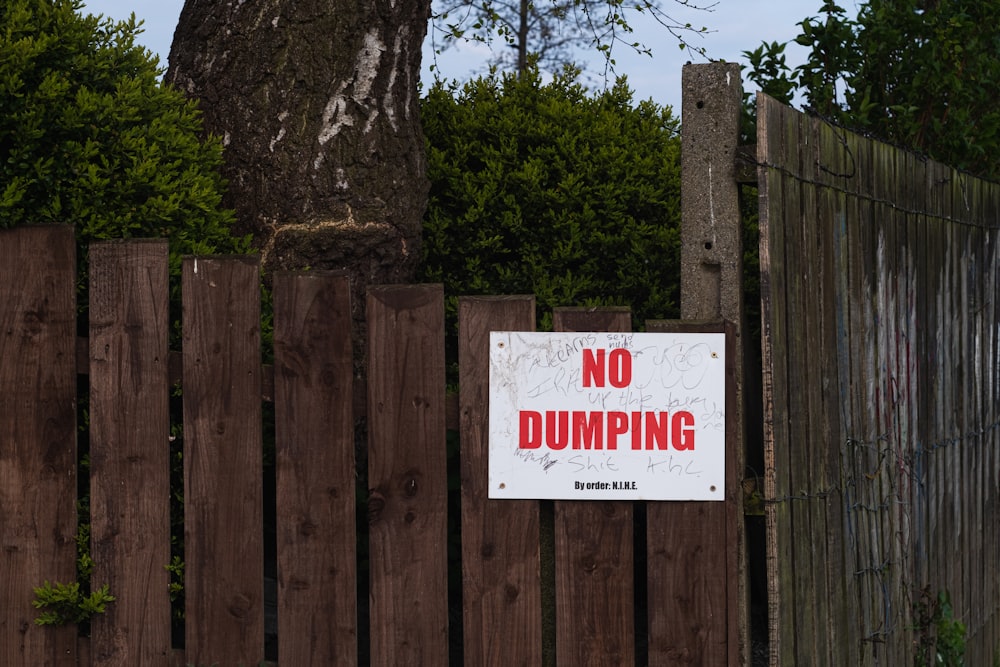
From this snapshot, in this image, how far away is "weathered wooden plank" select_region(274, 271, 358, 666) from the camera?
3660mm

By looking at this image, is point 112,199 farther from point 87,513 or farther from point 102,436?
point 87,513

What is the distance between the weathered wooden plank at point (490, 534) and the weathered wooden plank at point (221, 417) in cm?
67

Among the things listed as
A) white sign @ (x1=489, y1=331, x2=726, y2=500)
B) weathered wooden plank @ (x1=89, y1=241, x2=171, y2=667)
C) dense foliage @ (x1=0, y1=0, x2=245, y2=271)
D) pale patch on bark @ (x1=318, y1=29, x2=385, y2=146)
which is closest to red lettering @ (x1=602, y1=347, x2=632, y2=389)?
white sign @ (x1=489, y1=331, x2=726, y2=500)

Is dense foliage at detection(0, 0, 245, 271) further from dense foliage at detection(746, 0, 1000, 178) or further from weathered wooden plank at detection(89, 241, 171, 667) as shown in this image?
dense foliage at detection(746, 0, 1000, 178)

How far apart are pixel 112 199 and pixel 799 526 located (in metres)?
2.52

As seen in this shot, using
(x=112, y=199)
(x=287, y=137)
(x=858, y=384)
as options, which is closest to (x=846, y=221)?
(x=858, y=384)

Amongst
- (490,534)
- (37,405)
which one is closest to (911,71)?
(490,534)

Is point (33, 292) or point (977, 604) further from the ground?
point (33, 292)

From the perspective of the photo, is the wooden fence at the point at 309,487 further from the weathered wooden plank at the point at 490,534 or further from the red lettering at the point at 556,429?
the red lettering at the point at 556,429

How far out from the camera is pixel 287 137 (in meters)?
5.01

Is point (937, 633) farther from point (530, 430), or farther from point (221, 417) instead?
point (221, 417)

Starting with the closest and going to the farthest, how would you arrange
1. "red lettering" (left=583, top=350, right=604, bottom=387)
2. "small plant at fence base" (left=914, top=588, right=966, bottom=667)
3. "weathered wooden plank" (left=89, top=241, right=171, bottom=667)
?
"red lettering" (left=583, top=350, right=604, bottom=387) → "weathered wooden plank" (left=89, top=241, right=171, bottom=667) → "small plant at fence base" (left=914, top=588, right=966, bottom=667)

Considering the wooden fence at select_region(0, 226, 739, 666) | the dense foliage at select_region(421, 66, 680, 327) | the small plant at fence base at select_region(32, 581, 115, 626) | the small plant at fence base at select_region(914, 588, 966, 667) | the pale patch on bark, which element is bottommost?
the small plant at fence base at select_region(914, 588, 966, 667)

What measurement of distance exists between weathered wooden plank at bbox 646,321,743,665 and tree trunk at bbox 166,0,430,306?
1.90 meters
